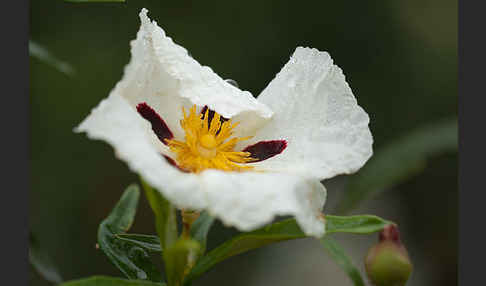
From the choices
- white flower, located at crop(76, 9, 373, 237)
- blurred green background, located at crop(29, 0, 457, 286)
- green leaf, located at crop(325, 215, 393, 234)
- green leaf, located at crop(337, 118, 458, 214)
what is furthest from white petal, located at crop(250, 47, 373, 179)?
blurred green background, located at crop(29, 0, 457, 286)

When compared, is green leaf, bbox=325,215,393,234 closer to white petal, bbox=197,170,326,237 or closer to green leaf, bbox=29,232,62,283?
white petal, bbox=197,170,326,237

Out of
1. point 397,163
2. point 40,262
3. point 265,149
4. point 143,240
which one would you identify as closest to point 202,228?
point 143,240

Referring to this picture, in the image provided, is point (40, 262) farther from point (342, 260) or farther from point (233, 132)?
point (342, 260)

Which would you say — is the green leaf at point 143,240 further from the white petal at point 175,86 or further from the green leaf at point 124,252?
the white petal at point 175,86

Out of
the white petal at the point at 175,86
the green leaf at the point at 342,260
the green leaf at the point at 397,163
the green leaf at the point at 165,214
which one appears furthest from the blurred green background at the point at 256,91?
the green leaf at the point at 342,260

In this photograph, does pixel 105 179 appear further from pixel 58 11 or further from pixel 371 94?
pixel 371 94

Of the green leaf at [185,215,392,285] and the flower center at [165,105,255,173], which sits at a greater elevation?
the flower center at [165,105,255,173]
